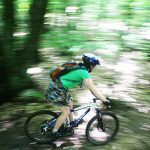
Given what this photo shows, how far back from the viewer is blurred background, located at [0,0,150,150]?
7602 millimetres

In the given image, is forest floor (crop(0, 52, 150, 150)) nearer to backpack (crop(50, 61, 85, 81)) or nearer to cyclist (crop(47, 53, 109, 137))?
cyclist (crop(47, 53, 109, 137))

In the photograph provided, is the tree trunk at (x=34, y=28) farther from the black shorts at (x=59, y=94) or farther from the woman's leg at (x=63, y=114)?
the woman's leg at (x=63, y=114)

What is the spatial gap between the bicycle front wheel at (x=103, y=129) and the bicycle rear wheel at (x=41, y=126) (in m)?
0.70

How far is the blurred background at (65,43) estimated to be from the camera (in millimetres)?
7602

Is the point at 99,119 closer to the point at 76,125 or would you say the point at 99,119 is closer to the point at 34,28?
the point at 76,125

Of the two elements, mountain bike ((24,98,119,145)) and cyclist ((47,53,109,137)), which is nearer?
cyclist ((47,53,109,137))

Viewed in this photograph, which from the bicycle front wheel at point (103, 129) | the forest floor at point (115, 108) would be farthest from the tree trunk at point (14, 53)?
the bicycle front wheel at point (103, 129)

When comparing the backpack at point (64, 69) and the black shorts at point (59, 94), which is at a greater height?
the backpack at point (64, 69)

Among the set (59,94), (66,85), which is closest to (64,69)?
(66,85)

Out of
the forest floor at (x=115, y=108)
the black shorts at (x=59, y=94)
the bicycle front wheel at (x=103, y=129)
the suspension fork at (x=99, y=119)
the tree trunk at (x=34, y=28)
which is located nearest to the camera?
the black shorts at (x=59, y=94)

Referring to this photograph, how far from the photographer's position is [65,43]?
26.9ft

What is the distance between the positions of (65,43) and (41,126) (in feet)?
7.56

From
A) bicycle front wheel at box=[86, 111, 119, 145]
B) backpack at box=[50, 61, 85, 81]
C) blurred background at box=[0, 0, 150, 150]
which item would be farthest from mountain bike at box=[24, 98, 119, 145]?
backpack at box=[50, 61, 85, 81]

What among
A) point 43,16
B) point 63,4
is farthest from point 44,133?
point 63,4
